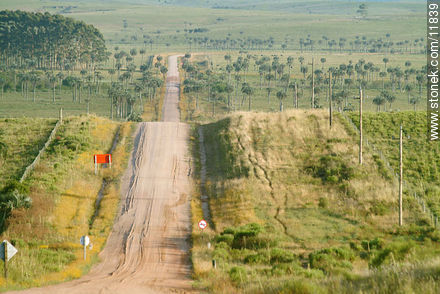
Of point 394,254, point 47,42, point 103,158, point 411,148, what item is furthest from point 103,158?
point 47,42

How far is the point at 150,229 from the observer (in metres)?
39.2

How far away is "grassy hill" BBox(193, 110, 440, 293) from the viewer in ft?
77.4

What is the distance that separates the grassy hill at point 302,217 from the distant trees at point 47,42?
125612mm

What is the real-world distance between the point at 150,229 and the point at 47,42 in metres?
150

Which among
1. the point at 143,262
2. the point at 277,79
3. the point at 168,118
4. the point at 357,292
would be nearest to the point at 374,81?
the point at 277,79

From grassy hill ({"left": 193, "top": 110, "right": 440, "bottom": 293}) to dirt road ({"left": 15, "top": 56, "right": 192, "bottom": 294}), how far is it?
Answer: 1.69 meters

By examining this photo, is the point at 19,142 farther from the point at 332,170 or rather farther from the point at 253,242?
the point at 253,242

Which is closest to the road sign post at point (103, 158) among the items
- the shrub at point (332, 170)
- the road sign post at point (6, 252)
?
the shrub at point (332, 170)

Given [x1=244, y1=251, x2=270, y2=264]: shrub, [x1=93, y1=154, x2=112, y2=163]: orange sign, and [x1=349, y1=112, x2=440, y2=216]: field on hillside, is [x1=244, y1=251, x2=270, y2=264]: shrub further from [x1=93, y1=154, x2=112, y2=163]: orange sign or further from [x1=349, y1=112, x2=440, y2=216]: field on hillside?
[x1=93, y1=154, x2=112, y2=163]: orange sign

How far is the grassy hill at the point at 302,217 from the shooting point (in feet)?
77.4

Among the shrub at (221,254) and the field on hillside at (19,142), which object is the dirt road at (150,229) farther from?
the field on hillside at (19,142)

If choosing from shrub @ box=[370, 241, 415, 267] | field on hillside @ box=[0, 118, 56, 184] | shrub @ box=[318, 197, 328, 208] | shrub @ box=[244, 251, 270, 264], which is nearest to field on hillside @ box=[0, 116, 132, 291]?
Answer: field on hillside @ box=[0, 118, 56, 184]

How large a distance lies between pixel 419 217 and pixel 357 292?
990 inches

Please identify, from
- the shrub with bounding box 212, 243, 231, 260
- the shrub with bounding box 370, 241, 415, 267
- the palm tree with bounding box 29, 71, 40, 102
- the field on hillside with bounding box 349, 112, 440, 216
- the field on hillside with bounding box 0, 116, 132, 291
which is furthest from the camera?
the palm tree with bounding box 29, 71, 40, 102
